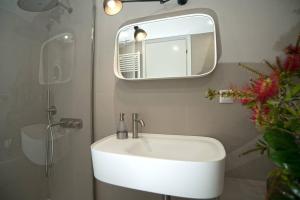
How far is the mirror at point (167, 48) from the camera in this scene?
978mm

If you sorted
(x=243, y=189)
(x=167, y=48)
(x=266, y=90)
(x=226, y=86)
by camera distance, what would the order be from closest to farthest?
1. (x=266, y=90)
2. (x=243, y=189)
3. (x=226, y=86)
4. (x=167, y=48)

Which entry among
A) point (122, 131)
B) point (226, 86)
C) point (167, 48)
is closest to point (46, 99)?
point (122, 131)

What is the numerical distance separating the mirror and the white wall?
6cm

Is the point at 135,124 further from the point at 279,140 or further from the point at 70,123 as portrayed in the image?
the point at 279,140

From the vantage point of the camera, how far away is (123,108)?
3.84ft

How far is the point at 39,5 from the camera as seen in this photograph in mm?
1123

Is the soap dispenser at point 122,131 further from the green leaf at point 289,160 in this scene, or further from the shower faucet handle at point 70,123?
the green leaf at point 289,160

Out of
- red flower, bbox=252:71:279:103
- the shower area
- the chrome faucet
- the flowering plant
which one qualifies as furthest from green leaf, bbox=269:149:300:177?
the shower area

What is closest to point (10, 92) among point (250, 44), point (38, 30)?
point (38, 30)

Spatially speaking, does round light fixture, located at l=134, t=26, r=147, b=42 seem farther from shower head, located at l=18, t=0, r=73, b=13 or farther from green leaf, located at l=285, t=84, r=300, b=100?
green leaf, located at l=285, t=84, r=300, b=100

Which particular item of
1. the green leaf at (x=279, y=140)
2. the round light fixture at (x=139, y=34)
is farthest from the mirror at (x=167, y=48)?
the green leaf at (x=279, y=140)

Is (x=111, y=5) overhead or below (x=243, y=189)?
overhead

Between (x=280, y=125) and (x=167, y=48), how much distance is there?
77cm

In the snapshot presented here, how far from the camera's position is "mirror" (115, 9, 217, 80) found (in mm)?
978
